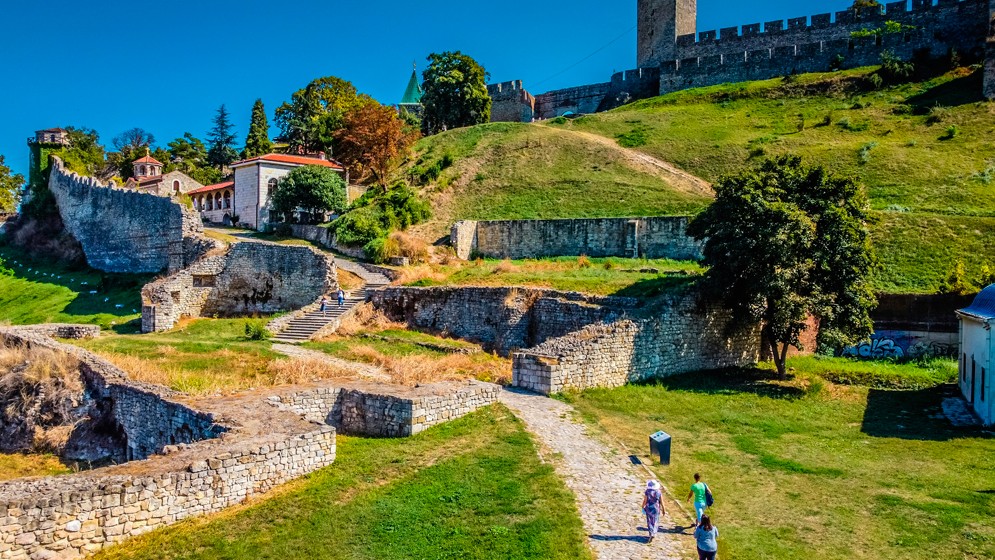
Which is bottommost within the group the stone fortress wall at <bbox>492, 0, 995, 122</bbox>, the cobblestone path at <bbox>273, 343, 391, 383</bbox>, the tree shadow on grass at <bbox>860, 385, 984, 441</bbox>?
the tree shadow on grass at <bbox>860, 385, 984, 441</bbox>

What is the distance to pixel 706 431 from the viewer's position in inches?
571

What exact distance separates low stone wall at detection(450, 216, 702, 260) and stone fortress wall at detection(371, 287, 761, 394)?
873cm

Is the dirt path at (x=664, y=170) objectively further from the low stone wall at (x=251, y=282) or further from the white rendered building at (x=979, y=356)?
the low stone wall at (x=251, y=282)

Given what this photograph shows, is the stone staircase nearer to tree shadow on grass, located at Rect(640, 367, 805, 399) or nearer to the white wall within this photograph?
tree shadow on grass, located at Rect(640, 367, 805, 399)

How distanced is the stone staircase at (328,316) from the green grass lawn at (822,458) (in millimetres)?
10874

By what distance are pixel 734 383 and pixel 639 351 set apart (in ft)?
9.16

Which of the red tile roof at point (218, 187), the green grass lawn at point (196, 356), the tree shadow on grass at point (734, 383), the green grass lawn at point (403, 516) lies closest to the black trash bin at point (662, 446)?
the green grass lawn at point (403, 516)

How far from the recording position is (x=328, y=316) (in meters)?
24.8

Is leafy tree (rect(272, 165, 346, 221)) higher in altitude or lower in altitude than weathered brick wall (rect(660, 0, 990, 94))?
lower

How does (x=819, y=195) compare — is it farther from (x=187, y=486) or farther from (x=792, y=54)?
(x=792, y=54)

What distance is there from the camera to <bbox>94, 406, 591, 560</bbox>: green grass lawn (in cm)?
884

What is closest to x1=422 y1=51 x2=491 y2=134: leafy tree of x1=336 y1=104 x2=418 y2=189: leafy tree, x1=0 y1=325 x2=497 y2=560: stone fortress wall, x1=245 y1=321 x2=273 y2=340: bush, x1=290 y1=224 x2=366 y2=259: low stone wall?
x1=336 y1=104 x2=418 y2=189: leafy tree

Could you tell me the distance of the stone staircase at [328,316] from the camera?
923 inches

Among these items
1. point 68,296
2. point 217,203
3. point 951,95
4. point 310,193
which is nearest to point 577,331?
point 310,193
